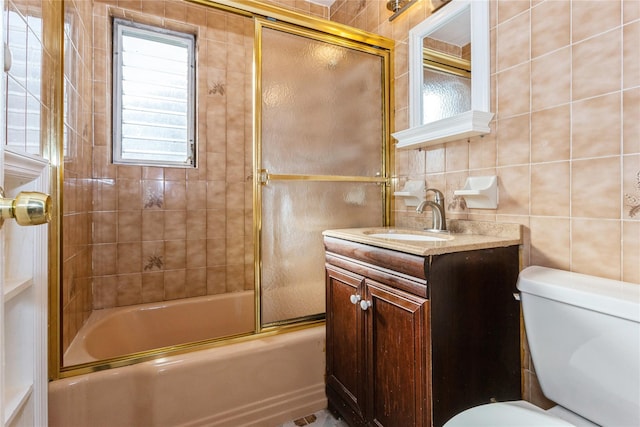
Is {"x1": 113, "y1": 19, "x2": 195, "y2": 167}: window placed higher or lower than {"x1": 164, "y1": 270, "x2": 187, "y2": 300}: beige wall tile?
higher

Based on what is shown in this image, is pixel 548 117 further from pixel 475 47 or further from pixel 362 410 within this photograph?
pixel 362 410

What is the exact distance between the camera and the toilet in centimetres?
82

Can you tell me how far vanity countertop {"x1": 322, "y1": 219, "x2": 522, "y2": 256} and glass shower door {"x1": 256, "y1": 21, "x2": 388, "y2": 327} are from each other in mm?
247

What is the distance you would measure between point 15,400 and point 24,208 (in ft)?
3.13

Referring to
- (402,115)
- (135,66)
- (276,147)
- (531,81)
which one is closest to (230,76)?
(135,66)

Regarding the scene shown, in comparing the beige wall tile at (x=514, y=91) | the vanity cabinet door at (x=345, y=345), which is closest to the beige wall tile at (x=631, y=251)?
the beige wall tile at (x=514, y=91)

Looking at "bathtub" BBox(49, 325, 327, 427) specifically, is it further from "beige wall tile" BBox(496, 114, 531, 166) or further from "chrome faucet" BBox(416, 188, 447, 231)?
"beige wall tile" BBox(496, 114, 531, 166)

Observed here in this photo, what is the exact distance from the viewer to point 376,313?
1.26 meters

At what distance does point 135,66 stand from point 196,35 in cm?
48

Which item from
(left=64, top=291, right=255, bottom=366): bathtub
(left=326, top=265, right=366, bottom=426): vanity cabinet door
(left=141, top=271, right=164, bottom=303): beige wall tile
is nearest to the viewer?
(left=326, top=265, right=366, bottom=426): vanity cabinet door

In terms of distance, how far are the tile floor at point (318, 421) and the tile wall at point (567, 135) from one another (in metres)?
0.86

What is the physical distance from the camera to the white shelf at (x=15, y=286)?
2.98 ft

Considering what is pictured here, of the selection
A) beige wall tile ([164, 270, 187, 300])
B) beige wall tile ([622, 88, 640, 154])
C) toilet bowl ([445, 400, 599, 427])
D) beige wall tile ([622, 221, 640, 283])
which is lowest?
toilet bowl ([445, 400, 599, 427])

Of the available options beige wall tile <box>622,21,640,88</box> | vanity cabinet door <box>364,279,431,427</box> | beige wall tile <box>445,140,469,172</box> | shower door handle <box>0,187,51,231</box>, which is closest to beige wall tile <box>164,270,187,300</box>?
vanity cabinet door <box>364,279,431,427</box>
